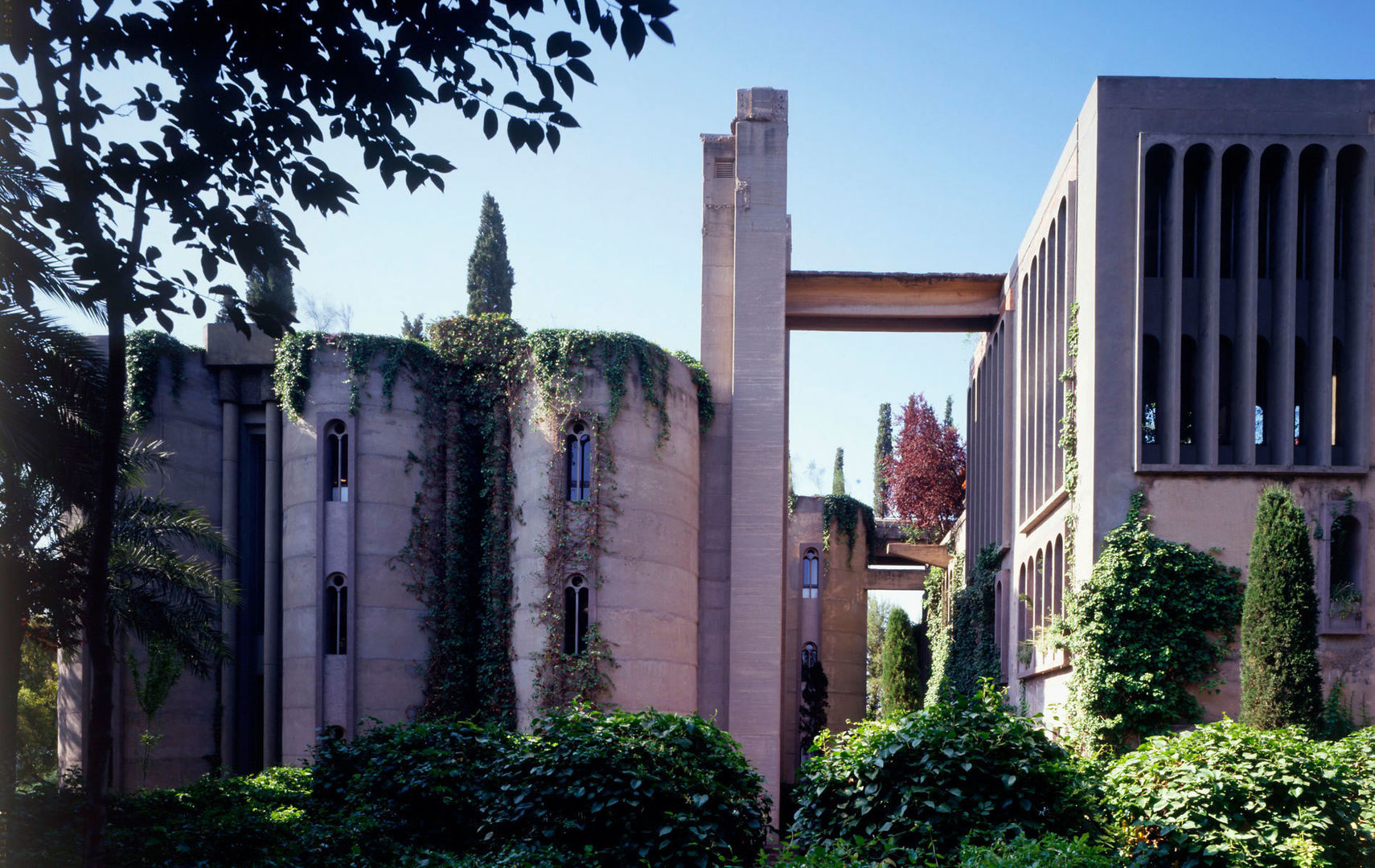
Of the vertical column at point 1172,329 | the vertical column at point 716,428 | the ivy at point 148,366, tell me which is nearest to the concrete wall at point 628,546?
the vertical column at point 716,428

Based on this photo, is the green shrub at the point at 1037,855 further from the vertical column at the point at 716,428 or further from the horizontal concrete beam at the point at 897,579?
the horizontal concrete beam at the point at 897,579

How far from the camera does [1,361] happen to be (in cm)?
1081

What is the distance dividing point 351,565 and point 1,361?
16392mm

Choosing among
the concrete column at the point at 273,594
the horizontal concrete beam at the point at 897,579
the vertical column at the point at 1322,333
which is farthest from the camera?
the horizontal concrete beam at the point at 897,579

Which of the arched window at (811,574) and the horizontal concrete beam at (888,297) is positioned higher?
the horizontal concrete beam at (888,297)

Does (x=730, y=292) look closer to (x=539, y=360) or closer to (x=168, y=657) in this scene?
(x=539, y=360)

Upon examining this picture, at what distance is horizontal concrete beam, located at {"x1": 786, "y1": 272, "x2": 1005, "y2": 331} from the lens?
29.1m

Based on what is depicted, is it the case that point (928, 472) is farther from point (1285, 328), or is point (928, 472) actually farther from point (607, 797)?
point (607, 797)

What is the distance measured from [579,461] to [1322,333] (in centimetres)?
1488

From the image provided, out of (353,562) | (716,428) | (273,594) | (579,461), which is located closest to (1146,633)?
(716,428)

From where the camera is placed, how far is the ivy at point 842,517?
41344 millimetres

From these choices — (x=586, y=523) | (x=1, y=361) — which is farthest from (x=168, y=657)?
(x=1, y=361)

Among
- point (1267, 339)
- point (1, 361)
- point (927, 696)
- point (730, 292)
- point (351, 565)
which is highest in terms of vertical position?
point (730, 292)

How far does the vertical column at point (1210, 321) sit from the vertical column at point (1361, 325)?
2.02 metres
